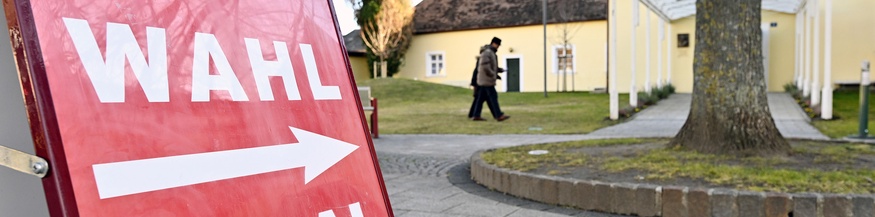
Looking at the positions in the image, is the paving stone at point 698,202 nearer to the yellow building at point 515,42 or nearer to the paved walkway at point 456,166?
the paved walkway at point 456,166

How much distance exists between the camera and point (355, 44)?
37.8 m

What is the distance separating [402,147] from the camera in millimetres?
8836

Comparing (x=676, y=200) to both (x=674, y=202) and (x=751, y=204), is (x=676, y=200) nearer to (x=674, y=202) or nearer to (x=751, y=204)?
(x=674, y=202)

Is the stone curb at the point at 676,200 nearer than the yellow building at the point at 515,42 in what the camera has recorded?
Yes

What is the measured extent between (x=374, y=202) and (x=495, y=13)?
101ft

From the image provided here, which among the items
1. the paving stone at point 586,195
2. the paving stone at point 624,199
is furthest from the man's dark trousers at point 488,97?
the paving stone at point 624,199

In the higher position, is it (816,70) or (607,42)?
(607,42)

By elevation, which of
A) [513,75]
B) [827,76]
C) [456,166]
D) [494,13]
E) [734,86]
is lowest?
[456,166]

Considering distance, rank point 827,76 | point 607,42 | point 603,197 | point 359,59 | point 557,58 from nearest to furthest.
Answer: point 603,197, point 827,76, point 607,42, point 557,58, point 359,59

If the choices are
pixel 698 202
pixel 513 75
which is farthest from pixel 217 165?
pixel 513 75

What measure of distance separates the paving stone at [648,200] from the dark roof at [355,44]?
3136cm

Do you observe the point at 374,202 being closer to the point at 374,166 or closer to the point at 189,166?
the point at 374,166

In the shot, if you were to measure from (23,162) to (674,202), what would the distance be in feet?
12.4

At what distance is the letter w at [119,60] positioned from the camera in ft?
4.45
